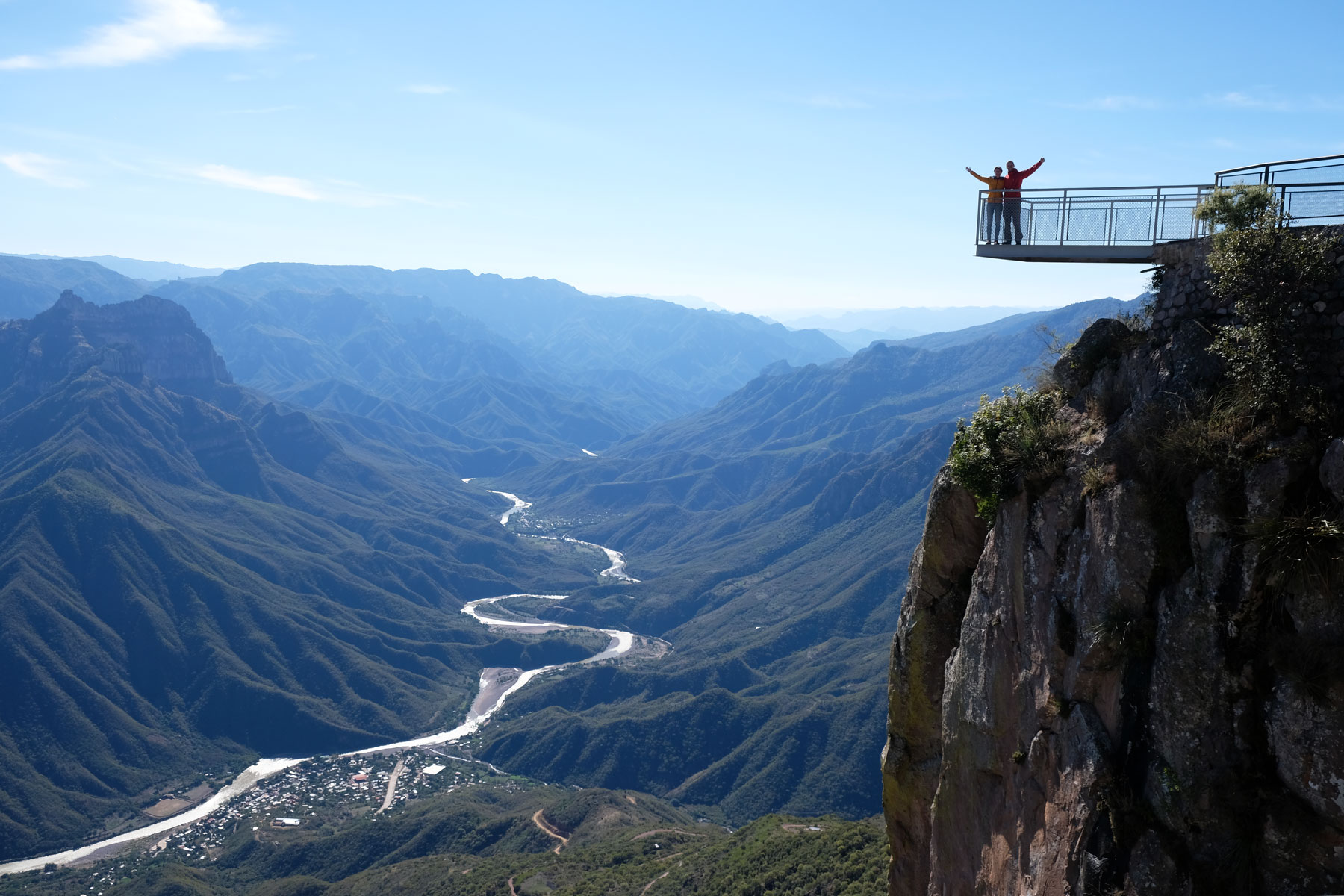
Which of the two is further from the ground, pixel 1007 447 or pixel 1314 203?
pixel 1314 203

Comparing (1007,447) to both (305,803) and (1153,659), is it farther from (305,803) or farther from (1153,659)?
(305,803)

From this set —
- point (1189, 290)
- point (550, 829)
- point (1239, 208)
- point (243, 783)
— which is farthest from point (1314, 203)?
point (243, 783)

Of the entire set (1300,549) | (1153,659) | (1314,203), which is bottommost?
(1153,659)

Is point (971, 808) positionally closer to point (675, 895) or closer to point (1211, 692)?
point (1211, 692)

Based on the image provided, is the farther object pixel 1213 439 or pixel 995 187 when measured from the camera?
pixel 995 187

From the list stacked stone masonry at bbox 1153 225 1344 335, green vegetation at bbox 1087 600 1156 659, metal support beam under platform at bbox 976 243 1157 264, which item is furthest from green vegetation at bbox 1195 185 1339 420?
metal support beam under platform at bbox 976 243 1157 264

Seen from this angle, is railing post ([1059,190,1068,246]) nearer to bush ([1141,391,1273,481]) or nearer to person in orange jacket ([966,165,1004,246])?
person in orange jacket ([966,165,1004,246])

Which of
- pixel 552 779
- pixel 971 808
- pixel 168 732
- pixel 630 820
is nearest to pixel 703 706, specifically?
pixel 552 779
